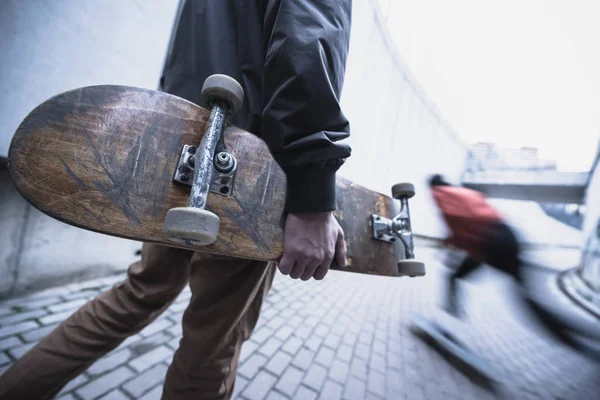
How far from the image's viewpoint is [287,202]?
3.02 feet

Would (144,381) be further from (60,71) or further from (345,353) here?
(60,71)

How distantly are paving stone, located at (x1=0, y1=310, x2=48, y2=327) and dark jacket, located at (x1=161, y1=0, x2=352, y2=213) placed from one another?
7.54 feet

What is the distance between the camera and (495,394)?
86.1 inches

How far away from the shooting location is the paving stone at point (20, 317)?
1.84 meters

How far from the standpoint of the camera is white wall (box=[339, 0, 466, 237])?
20.2 feet

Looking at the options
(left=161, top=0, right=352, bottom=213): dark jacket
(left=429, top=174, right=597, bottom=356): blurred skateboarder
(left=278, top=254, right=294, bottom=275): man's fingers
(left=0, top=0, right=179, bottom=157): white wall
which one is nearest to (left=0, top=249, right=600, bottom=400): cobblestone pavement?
(left=429, top=174, right=597, bottom=356): blurred skateboarder

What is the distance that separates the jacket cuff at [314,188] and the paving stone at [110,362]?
1.82 meters

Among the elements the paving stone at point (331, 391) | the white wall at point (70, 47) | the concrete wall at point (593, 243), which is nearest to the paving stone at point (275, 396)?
the paving stone at point (331, 391)

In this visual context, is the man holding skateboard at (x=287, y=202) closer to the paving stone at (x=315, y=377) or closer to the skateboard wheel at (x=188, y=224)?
the skateboard wheel at (x=188, y=224)

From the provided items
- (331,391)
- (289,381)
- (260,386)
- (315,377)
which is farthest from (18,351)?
(331,391)

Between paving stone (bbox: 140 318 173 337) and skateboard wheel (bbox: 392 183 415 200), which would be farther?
paving stone (bbox: 140 318 173 337)

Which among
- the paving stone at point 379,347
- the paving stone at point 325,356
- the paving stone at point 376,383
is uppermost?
the paving stone at point 325,356

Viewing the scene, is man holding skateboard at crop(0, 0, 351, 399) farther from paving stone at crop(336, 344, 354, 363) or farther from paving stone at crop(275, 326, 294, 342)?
paving stone at crop(336, 344, 354, 363)

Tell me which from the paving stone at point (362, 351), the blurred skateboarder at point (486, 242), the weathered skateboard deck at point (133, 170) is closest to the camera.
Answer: the weathered skateboard deck at point (133, 170)
